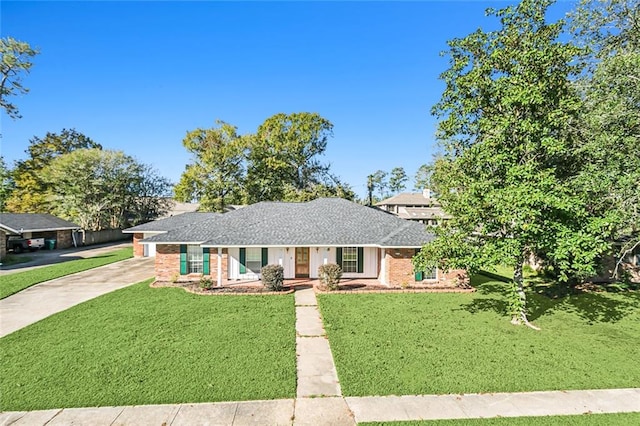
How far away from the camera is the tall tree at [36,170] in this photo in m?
38.9

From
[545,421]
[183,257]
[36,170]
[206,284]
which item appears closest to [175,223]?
[183,257]

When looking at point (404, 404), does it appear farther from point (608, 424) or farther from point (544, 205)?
point (544, 205)

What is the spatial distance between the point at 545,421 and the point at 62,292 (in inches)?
752

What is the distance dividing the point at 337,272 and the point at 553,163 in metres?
10.0

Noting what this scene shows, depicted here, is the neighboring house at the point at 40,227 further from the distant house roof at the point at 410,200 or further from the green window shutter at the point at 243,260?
the distant house roof at the point at 410,200

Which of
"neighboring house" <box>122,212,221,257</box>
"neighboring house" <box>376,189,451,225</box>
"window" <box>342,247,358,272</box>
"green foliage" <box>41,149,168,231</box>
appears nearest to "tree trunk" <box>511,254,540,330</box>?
"window" <box>342,247,358,272</box>

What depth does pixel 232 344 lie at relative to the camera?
9.30 meters

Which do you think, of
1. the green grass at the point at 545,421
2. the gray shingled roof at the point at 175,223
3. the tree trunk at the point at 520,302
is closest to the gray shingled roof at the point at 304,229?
the tree trunk at the point at 520,302

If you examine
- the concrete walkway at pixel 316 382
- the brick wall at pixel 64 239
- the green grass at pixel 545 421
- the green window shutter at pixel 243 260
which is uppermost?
the brick wall at pixel 64 239

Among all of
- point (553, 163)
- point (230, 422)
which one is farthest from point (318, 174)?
point (230, 422)

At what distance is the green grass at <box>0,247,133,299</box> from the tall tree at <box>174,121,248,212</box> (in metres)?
11.4

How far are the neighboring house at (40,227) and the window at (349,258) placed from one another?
27.4m

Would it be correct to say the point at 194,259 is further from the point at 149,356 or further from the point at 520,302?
the point at 520,302

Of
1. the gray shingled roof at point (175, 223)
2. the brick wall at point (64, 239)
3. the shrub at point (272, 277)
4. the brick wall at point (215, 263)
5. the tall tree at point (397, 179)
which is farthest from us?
the tall tree at point (397, 179)
